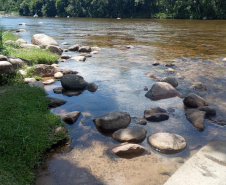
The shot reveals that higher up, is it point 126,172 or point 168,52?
point 168,52

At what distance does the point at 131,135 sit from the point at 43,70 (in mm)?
4578

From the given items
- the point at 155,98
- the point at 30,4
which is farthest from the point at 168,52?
the point at 30,4

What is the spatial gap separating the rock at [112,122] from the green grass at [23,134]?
2.44ft

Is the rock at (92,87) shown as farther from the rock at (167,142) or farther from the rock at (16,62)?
the rock at (167,142)

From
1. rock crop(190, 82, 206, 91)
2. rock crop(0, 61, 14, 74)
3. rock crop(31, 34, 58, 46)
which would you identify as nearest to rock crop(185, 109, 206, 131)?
rock crop(190, 82, 206, 91)

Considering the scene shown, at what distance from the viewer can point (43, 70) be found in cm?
746

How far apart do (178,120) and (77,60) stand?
596cm

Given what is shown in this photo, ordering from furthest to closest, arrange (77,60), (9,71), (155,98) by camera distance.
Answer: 1. (77,60)
2. (9,71)
3. (155,98)

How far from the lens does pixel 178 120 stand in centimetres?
459

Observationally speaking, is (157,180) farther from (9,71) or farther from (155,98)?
(9,71)

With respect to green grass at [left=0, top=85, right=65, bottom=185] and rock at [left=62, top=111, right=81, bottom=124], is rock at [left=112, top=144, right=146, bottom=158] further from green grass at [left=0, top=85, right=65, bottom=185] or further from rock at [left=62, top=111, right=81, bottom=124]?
rock at [left=62, top=111, right=81, bottom=124]

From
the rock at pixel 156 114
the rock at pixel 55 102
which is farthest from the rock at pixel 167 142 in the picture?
the rock at pixel 55 102

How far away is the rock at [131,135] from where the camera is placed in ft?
12.6

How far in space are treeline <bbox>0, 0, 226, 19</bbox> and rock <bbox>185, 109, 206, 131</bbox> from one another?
36779 mm
